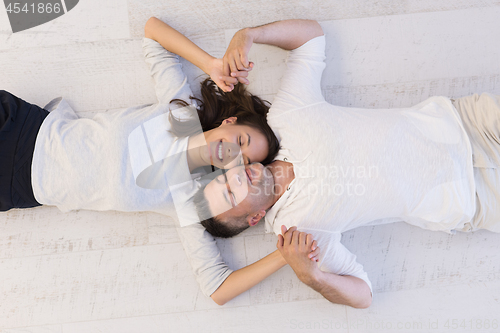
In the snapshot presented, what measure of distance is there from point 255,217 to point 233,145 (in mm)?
282

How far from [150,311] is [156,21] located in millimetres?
1101

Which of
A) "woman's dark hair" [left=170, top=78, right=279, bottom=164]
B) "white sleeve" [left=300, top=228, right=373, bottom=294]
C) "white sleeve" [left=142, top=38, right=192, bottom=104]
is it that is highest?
"white sleeve" [left=142, top=38, right=192, bottom=104]

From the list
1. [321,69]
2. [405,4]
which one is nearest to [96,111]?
[321,69]

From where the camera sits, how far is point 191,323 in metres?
1.24

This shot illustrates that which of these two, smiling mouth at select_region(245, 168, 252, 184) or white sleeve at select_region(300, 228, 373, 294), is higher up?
smiling mouth at select_region(245, 168, 252, 184)

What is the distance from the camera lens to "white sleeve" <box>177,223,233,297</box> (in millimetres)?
1167

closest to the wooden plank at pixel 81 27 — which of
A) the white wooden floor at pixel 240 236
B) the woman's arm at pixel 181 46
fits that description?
the white wooden floor at pixel 240 236

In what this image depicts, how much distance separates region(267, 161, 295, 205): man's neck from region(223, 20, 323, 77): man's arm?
0.35m

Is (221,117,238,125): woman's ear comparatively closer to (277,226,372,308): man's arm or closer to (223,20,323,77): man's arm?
(223,20,323,77): man's arm

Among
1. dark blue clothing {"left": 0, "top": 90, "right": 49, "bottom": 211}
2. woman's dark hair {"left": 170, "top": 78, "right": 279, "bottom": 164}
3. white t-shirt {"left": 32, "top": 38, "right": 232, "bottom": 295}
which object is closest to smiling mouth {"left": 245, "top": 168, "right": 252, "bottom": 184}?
woman's dark hair {"left": 170, "top": 78, "right": 279, "bottom": 164}

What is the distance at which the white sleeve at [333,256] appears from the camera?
3.65 ft

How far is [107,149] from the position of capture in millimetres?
1093

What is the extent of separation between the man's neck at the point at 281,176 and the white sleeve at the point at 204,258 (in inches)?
12.0

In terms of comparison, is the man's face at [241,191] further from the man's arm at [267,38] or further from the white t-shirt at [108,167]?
the man's arm at [267,38]
